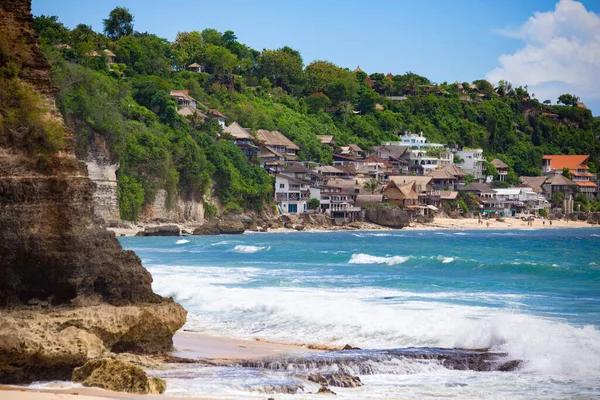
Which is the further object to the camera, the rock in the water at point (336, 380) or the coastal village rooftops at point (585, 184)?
the coastal village rooftops at point (585, 184)

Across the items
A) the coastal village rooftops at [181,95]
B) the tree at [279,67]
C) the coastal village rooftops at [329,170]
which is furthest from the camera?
the tree at [279,67]

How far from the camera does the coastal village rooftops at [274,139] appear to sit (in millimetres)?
90938

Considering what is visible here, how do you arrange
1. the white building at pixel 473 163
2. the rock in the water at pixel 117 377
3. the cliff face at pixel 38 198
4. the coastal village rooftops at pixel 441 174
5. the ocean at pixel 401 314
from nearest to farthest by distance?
the rock in the water at pixel 117 377, the cliff face at pixel 38 198, the ocean at pixel 401 314, the coastal village rooftops at pixel 441 174, the white building at pixel 473 163

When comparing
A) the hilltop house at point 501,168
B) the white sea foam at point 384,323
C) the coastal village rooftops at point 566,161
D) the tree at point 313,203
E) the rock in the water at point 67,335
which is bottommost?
the white sea foam at point 384,323

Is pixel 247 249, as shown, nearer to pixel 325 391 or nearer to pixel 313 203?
pixel 313 203

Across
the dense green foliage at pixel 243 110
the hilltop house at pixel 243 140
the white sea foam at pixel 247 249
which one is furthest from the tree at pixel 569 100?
the white sea foam at pixel 247 249

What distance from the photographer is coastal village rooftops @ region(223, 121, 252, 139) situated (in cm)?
8644

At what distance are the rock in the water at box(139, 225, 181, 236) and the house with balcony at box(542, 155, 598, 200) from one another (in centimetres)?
5799

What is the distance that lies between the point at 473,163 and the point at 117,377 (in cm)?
10008

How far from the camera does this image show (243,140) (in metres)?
86.9

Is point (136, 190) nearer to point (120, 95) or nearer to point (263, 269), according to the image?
point (120, 95)

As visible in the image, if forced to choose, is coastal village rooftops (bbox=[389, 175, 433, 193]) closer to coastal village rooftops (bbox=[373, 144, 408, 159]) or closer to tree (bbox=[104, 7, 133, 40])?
coastal village rooftops (bbox=[373, 144, 408, 159])

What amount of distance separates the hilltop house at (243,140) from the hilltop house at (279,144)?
2118 mm

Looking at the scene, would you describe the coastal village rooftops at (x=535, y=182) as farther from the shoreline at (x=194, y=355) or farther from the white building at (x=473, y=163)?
the shoreline at (x=194, y=355)
